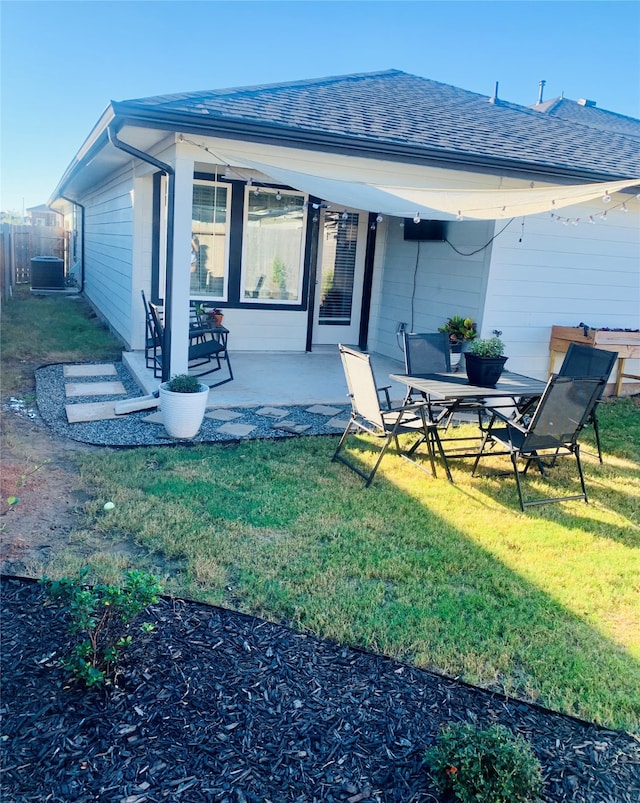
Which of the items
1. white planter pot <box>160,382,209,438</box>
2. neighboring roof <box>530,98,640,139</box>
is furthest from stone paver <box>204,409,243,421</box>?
neighboring roof <box>530,98,640,139</box>

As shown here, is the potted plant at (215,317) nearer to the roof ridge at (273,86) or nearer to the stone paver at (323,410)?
the stone paver at (323,410)

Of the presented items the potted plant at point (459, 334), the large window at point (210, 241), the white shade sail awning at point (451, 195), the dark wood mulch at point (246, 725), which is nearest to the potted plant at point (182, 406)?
the white shade sail awning at point (451, 195)

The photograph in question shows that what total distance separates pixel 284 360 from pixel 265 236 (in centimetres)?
185

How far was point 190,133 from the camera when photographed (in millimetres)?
5602

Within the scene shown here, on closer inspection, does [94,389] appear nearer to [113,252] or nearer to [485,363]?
[485,363]

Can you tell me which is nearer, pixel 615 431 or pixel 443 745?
pixel 443 745

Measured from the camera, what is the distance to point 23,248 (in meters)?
20.3

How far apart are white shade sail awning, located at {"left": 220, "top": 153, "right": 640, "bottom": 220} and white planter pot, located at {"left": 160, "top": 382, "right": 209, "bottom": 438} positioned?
216 cm

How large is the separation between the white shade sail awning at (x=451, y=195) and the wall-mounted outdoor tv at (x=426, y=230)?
205 cm

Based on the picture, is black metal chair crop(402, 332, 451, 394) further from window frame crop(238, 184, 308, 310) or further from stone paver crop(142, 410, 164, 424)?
window frame crop(238, 184, 308, 310)

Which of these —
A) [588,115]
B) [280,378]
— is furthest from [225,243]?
[588,115]

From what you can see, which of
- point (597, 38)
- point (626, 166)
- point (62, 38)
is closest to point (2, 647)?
point (626, 166)

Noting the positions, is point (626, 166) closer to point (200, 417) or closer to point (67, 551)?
point (200, 417)

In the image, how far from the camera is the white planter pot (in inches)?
208
